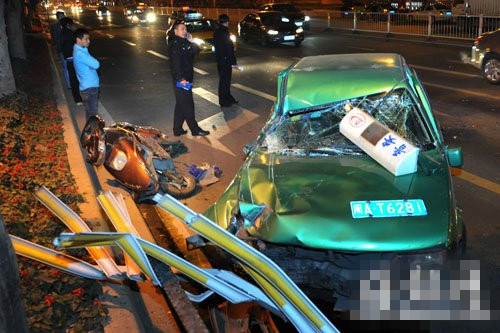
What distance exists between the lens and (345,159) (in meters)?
4.71

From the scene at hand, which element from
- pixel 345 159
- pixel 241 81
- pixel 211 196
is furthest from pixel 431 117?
pixel 241 81

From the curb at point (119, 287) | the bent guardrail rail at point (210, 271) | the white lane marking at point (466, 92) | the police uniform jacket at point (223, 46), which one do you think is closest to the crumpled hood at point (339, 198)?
the bent guardrail rail at point (210, 271)

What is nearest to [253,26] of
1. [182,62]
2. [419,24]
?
[419,24]

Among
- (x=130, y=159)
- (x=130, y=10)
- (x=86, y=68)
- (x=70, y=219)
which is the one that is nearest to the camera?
(x=70, y=219)

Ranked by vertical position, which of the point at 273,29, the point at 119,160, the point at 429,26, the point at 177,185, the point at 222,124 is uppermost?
the point at 273,29

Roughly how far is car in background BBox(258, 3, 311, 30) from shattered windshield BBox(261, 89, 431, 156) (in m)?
18.2

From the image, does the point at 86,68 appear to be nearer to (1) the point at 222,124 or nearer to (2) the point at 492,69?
(1) the point at 222,124

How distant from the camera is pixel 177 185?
6906 millimetres

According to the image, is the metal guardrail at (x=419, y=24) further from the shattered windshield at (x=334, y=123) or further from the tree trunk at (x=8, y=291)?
the tree trunk at (x=8, y=291)

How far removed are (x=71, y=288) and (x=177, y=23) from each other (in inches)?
216

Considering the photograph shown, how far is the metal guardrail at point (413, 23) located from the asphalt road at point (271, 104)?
0.67m

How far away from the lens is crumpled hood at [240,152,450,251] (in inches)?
142

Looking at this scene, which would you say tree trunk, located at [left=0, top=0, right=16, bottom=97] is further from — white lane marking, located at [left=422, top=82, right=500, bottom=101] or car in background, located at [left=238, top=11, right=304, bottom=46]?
car in background, located at [left=238, top=11, right=304, bottom=46]

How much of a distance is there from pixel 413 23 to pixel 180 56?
17502 millimetres
